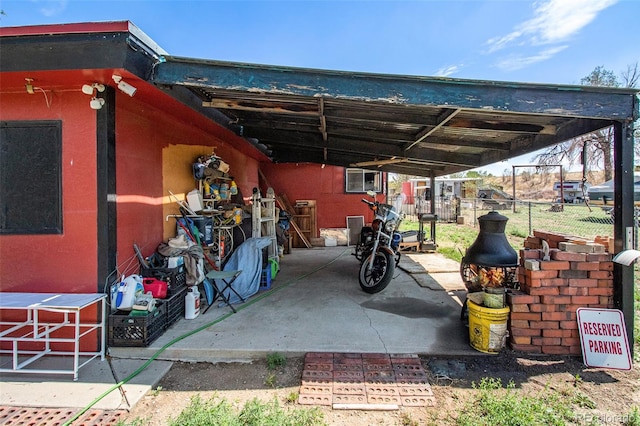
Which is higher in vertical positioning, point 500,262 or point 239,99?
point 239,99

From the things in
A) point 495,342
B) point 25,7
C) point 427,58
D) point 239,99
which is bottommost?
point 495,342

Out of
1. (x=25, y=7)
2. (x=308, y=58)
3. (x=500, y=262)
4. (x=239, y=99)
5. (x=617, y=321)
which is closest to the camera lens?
(x=617, y=321)

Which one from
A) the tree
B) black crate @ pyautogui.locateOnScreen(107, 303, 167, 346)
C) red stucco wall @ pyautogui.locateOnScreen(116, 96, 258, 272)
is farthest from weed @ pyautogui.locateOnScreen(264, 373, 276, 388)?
the tree

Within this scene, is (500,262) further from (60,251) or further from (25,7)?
(25,7)

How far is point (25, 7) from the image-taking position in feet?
11.5

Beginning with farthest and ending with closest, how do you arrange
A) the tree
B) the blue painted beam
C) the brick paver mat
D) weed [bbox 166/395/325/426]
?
the tree
the blue painted beam
the brick paver mat
weed [bbox 166/395/325/426]

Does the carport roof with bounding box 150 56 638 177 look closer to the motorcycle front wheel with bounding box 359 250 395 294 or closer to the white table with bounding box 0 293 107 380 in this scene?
the motorcycle front wheel with bounding box 359 250 395 294

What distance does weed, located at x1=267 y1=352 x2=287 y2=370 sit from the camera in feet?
8.33

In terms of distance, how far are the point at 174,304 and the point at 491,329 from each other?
326 centimetres

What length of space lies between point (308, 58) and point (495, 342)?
24.3 feet

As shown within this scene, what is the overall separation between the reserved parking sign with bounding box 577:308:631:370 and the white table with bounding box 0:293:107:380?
4.33 metres

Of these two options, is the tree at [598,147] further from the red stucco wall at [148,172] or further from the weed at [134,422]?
the weed at [134,422]

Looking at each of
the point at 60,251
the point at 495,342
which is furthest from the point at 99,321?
the point at 495,342

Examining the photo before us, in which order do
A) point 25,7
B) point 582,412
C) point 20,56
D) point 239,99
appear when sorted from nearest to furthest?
point 582,412, point 20,56, point 239,99, point 25,7
